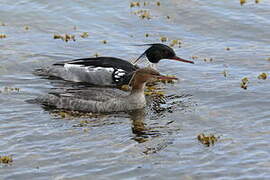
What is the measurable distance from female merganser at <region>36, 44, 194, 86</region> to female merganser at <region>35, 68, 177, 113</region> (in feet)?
8.45

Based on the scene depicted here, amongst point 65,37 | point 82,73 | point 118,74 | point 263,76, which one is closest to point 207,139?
point 263,76

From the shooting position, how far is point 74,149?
1416 centimetres

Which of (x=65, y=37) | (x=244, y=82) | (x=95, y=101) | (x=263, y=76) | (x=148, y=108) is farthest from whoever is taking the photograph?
(x=65, y=37)

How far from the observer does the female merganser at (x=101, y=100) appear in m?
17.2

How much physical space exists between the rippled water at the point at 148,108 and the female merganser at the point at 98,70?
1.66ft

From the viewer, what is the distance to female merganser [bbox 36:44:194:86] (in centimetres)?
2036

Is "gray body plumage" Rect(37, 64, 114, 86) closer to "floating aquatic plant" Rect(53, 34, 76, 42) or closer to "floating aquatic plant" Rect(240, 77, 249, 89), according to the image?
"floating aquatic plant" Rect(53, 34, 76, 42)

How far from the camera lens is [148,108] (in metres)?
17.7

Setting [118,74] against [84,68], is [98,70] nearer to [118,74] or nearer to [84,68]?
[84,68]

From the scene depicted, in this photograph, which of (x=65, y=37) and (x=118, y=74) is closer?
(x=118, y=74)

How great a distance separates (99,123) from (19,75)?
492 cm

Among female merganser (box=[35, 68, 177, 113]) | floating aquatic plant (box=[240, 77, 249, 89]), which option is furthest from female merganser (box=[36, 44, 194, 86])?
female merganser (box=[35, 68, 177, 113])

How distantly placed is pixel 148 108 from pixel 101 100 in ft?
4.40

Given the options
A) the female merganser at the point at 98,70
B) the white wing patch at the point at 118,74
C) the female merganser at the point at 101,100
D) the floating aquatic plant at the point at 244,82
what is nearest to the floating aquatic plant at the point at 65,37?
the female merganser at the point at 98,70
